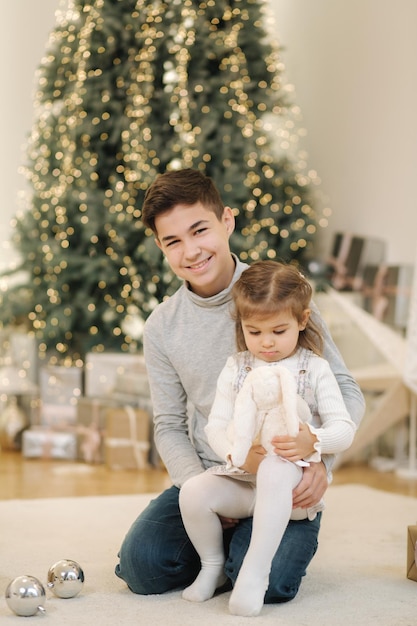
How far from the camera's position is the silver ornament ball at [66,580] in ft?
6.63

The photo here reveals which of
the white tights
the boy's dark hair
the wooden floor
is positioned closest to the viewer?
the white tights

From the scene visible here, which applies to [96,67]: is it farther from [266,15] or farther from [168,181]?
[168,181]

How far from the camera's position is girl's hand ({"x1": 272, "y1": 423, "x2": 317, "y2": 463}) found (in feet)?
6.34

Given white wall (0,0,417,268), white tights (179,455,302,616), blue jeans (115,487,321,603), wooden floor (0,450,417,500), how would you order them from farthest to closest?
1. white wall (0,0,417,268)
2. wooden floor (0,450,417,500)
3. blue jeans (115,487,321,603)
4. white tights (179,455,302,616)

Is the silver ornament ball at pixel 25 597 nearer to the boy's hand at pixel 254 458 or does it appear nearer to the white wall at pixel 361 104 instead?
the boy's hand at pixel 254 458

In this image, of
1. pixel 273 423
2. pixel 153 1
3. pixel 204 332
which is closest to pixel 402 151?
pixel 153 1

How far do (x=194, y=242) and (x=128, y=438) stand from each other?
6.20ft

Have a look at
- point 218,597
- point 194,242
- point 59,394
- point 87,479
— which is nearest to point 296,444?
point 218,597

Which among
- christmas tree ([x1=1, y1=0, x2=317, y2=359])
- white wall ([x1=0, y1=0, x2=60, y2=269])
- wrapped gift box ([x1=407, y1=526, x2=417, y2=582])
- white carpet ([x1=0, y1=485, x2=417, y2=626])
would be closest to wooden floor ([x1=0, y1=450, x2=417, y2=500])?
white carpet ([x1=0, y1=485, x2=417, y2=626])

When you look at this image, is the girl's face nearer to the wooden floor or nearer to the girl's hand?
the girl's hand

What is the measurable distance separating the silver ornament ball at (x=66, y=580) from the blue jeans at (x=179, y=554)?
0.12m

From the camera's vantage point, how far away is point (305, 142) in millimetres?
4852

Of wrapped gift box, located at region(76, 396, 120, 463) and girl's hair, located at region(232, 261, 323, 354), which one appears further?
wrapped gift box, located at region(76, 396, 120, 463)

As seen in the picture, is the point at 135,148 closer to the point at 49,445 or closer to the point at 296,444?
the point at 49,445
